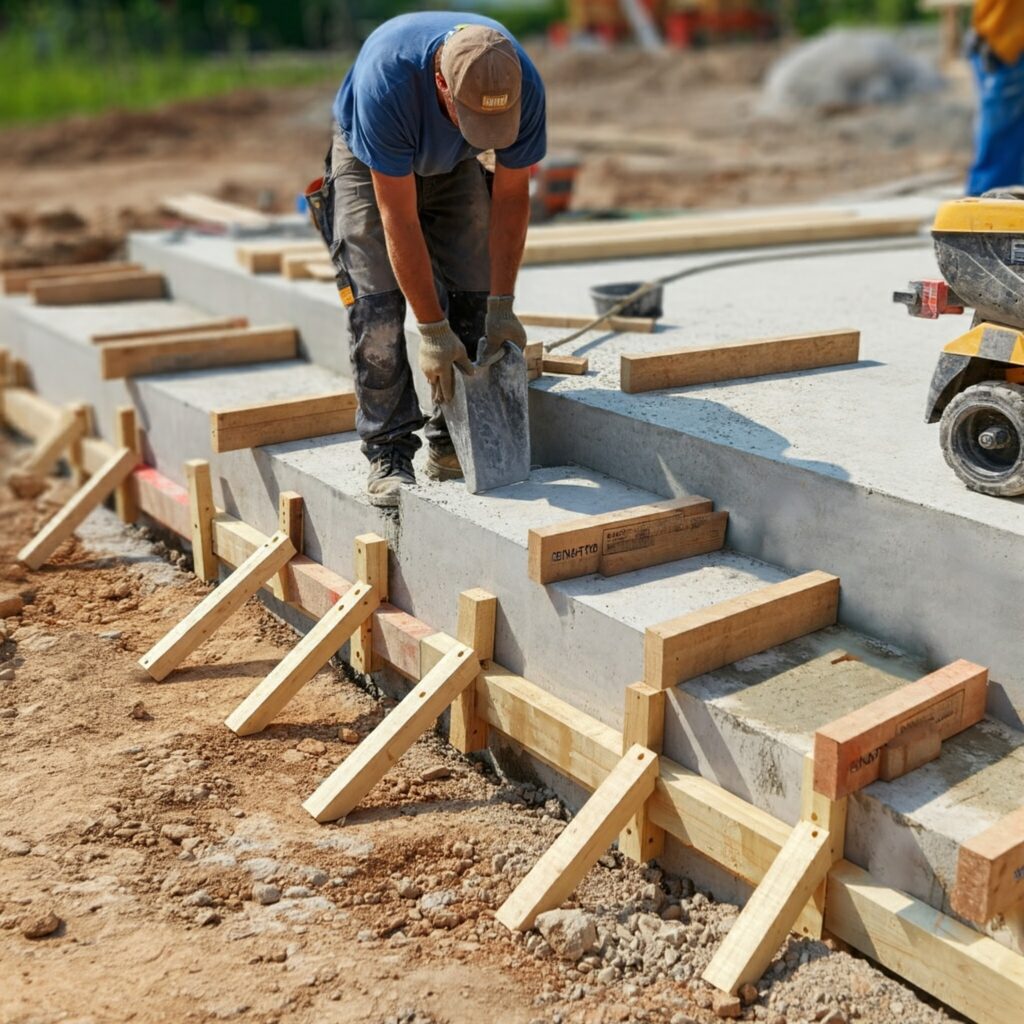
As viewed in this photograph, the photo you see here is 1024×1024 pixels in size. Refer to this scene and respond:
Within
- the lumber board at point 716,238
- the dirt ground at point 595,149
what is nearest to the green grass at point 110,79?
the dirt ground at point 595,149

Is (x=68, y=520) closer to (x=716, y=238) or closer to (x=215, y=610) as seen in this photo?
(x=215, y=610)

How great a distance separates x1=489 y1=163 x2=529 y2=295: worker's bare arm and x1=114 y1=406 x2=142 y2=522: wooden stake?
7.95 feet

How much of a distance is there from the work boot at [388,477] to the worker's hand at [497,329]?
455 millimetres

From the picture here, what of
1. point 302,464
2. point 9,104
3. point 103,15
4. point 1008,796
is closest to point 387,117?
point 302,464

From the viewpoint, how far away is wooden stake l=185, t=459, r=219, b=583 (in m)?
5.11

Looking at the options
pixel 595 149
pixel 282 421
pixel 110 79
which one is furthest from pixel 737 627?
pixel 110 79

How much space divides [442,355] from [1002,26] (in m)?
5.87

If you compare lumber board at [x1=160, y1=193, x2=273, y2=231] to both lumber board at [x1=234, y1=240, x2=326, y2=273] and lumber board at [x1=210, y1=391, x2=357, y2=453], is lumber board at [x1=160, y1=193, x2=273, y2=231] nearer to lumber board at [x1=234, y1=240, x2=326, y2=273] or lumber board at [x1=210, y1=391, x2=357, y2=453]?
lumber board at [x1=234, y1=240, x2=326, y2=273]

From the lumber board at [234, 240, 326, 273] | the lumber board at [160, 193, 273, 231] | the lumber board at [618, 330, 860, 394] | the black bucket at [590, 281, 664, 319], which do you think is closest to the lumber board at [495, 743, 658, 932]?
the lumber board at [618, 330, 860, 394]

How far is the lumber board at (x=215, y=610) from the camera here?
14.7 ft

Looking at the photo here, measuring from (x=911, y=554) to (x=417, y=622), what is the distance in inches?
63.7

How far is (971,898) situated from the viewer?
2.62m

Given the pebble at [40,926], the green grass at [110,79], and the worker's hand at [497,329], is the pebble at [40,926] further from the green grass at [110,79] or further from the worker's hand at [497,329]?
the green grass at [110,79]

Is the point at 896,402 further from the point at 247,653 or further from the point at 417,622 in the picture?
the point at 247,653
